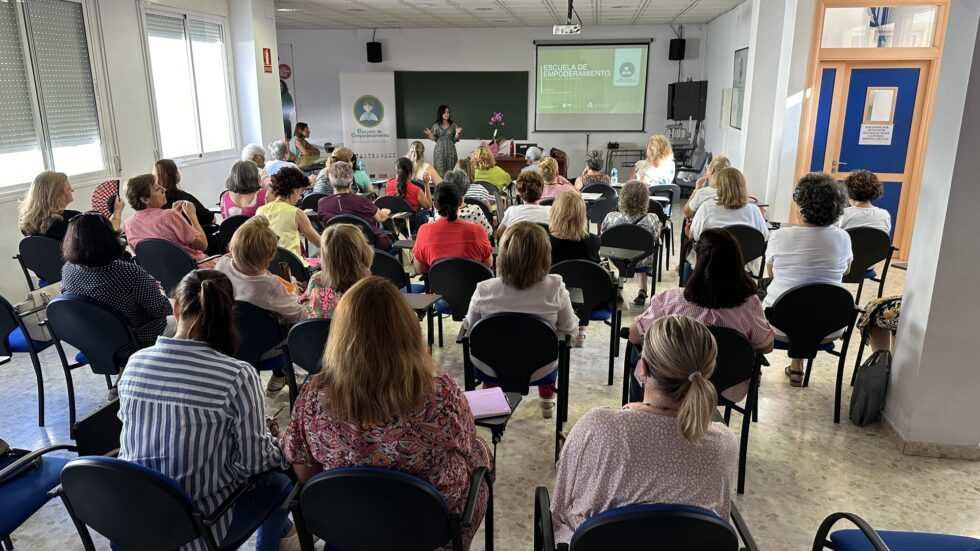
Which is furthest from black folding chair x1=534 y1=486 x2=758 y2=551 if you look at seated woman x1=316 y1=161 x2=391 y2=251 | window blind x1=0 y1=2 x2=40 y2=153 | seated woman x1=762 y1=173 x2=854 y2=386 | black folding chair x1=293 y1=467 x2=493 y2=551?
window blind x1=0 y1=2 x2=40 y2=153

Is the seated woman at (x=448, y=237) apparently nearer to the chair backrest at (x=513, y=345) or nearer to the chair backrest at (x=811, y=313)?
→ the chair backrest at (x=513, y=345)

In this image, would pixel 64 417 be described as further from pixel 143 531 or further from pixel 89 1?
pixel 89 1

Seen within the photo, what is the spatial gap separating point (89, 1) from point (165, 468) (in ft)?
21.3

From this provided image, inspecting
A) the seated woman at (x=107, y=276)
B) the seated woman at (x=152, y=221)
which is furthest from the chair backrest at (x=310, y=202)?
the seated woman at (x=107, y=276)

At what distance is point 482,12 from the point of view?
34.5 ft

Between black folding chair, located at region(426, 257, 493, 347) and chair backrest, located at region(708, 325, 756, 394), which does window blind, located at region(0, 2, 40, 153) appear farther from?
chair backrest, located at region(708, 325, 756, 394)

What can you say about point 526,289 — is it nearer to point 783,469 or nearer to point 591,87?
point 783,469

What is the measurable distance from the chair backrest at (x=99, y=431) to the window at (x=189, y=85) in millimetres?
6376

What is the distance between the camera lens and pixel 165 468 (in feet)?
6.07

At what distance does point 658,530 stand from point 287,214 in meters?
3.79

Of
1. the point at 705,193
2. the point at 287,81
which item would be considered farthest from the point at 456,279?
the point at 287,81

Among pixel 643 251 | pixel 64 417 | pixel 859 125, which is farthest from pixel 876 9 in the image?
pixel 64 417

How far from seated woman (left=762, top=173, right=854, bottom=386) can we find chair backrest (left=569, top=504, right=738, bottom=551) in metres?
2.53

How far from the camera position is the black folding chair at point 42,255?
432 cm
